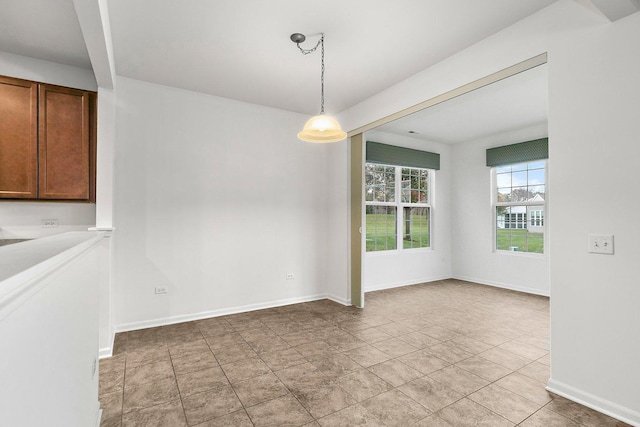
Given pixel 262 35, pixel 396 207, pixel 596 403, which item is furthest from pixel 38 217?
pixel 396 207

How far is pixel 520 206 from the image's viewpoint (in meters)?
5.72

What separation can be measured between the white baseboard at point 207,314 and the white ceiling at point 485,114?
2.96 metres

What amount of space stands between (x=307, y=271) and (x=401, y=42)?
326cm

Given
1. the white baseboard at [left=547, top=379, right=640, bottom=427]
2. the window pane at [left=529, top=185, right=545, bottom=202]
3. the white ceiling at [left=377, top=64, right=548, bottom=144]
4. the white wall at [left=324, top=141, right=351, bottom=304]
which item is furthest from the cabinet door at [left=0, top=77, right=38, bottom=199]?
the window pane at [left=529, top=185, right=545, bottom=202]

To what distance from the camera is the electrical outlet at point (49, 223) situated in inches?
128

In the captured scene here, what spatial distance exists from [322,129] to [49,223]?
2.93 meters

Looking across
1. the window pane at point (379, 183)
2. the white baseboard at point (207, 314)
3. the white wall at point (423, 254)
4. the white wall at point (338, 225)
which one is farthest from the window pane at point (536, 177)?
the white baseboard at point (207, 314)

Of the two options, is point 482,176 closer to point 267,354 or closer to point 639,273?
point 639,273

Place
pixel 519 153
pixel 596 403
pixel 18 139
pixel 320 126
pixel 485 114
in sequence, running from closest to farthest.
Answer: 1. pixel 596 403
2. pixel 320 126
3. pixel 18 139
4. pixel 485 114
5. pixel 519 153

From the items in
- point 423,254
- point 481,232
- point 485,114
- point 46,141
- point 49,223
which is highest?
point 485,114

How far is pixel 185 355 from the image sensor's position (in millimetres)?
2977

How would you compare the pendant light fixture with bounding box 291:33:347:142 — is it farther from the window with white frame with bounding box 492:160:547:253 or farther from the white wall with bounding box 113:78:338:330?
the window with white frame with bounding box 492:160:547:253

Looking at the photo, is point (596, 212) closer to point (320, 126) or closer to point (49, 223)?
point (320, 126)

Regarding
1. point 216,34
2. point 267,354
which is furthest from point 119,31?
point 267,354
